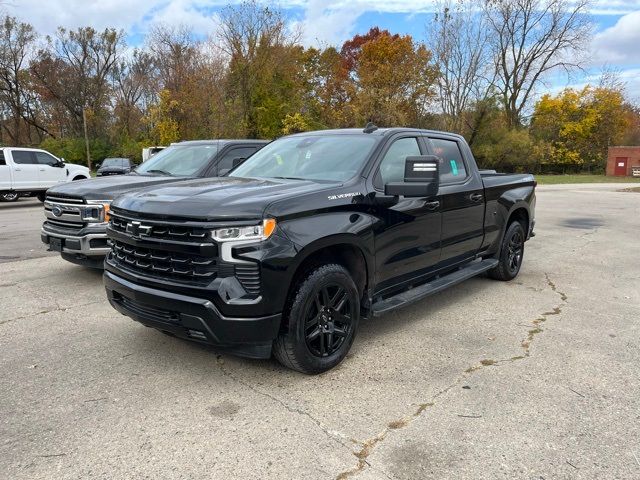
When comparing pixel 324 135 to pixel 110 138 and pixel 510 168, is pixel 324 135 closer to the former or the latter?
pixel 510 168

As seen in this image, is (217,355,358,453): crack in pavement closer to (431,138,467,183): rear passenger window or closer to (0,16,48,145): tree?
(431,138,467,183): rear passenger window

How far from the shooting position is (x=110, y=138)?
48188 mm

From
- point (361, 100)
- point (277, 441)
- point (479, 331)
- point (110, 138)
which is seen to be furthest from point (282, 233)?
point (110, 138)

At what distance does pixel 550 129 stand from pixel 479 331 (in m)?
49.6

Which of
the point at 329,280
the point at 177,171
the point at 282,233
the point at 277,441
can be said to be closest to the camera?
the point at 277,441

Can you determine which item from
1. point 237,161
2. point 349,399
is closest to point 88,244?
point 237,161

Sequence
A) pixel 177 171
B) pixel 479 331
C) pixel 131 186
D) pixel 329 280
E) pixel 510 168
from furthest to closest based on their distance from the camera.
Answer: pixel 510 168, pixel 177 171, pixel 131 186, pixel 479 331, pixel 329 280

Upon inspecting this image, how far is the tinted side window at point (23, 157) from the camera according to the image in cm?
1670

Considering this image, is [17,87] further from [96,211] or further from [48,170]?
[96,211]

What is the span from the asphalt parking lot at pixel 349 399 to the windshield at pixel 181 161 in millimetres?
2785

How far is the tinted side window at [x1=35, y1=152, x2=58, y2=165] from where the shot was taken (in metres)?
17.4

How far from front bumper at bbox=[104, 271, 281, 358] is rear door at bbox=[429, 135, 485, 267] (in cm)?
235

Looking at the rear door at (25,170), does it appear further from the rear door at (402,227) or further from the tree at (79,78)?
the tree at (79,78)

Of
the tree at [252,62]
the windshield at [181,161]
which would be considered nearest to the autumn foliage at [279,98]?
the tree at [252,62]
